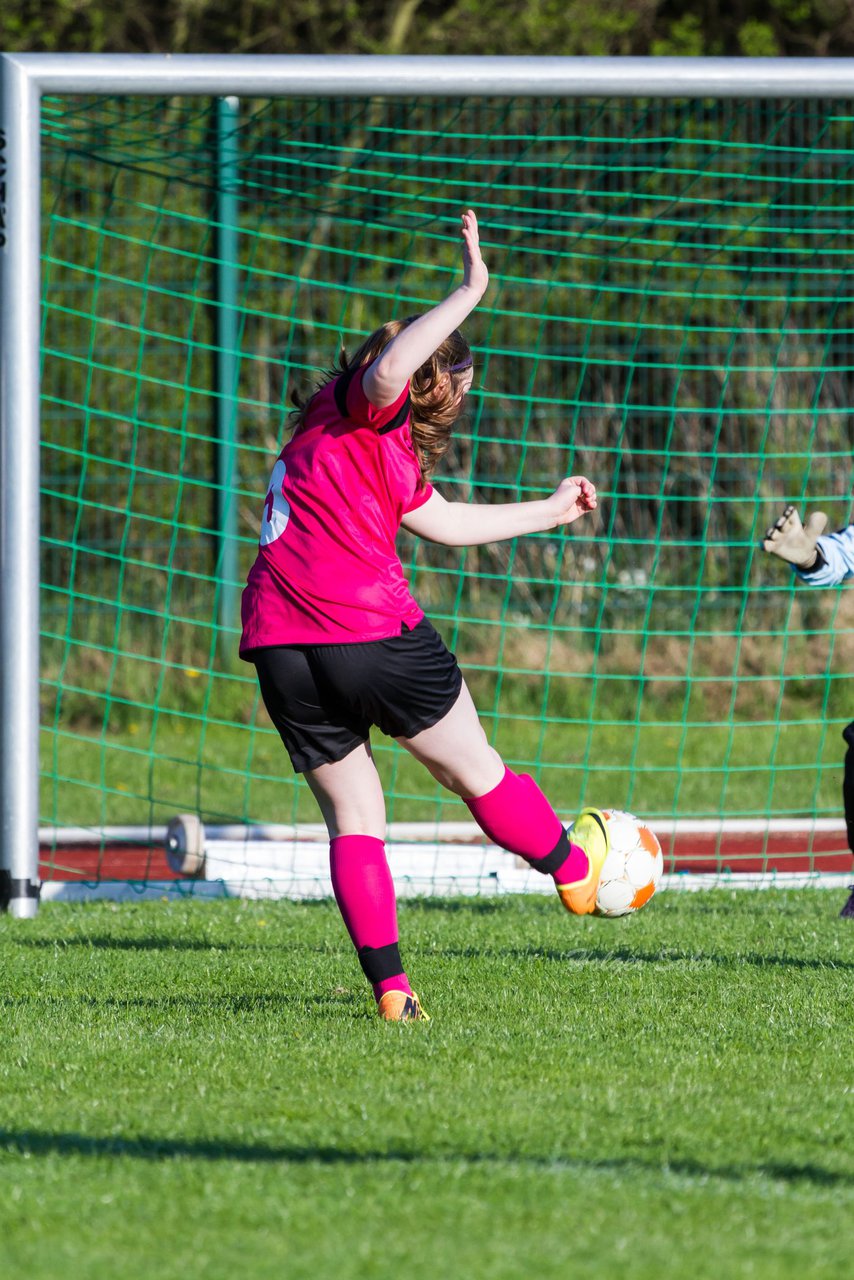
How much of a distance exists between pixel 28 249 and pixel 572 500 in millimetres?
2639

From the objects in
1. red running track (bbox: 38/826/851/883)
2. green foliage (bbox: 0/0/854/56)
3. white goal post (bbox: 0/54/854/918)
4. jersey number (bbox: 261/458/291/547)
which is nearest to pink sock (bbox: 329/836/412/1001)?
jersey number (bbox: 261/458/291/547)

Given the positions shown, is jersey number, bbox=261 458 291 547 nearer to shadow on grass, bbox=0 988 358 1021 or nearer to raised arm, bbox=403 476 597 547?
raised arm, bbox=403 476 597 547

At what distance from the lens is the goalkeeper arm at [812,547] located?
13.9 feet

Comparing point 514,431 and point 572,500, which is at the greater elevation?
point 572,500

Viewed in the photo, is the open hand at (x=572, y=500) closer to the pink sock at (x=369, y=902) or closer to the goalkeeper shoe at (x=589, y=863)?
the goalkeeper shoe at (x=589, y=863)

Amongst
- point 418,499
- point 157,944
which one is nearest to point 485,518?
point 418,499

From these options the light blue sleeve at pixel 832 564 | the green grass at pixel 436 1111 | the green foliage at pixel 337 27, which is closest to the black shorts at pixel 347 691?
the green grass at pixel 436 1111

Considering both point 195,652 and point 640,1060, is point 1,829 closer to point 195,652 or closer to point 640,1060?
point 640,1060

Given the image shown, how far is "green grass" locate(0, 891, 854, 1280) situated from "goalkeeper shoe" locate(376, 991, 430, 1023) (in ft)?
0.16

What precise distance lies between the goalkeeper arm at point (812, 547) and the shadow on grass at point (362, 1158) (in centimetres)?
187

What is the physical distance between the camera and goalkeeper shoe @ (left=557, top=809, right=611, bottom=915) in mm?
3980

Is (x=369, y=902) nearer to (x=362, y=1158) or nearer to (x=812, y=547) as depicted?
(x=362, y=1158)

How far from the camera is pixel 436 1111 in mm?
3041

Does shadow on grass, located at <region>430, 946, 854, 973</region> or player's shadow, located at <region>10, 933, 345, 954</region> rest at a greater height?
shadow on grass, located at <region>430, 946, 854, 973</region>
